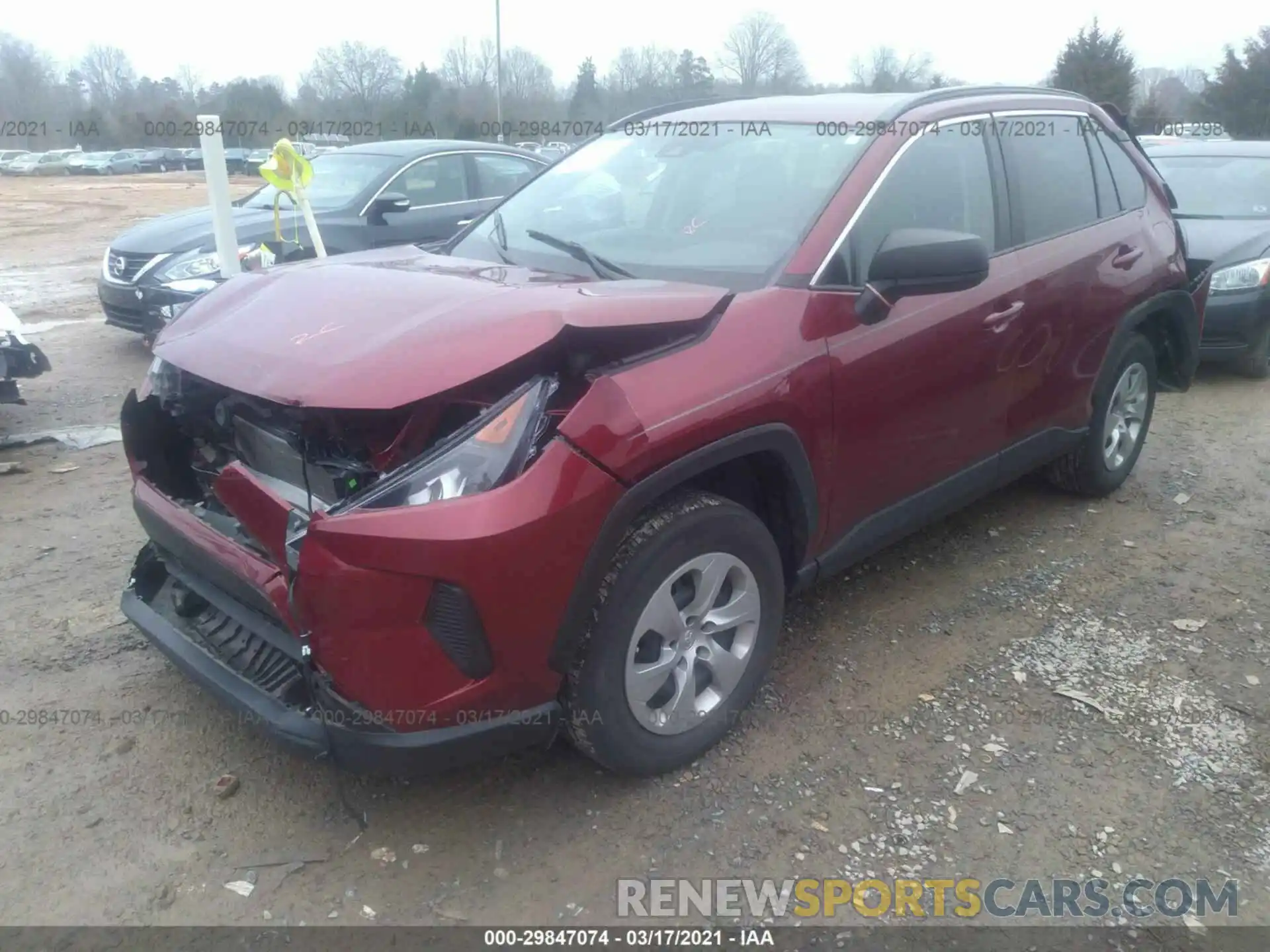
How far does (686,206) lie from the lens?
3.44 m

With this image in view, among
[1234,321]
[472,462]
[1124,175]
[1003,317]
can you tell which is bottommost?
[1234,321]

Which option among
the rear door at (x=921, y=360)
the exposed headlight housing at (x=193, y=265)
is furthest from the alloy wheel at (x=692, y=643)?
the exposed headlight housing at (x=193, y=265)

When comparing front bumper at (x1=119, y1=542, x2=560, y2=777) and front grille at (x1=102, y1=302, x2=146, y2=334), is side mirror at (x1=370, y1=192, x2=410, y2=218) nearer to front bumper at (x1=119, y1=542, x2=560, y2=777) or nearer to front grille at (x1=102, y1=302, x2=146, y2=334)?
front grille at (x1=102, y1=302, x2=146, y2=334)

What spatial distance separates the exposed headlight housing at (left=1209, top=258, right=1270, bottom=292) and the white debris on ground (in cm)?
434

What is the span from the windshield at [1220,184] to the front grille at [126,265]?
26.3ft

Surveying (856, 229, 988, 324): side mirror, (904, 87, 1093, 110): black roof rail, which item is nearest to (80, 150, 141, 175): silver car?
(904, 87, 1093, 110): black roof rail

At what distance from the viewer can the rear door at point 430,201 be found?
7965 millimetres

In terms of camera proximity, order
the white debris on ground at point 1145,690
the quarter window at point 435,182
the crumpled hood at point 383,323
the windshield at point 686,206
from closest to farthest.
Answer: the crumpled hood at point 383,323 → the white debris on ground at point 1145,690 → the windshield at point 686,206 → the quarter window at point 435,182

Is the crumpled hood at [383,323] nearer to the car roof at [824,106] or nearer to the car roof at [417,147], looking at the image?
the car roof at [824,106]

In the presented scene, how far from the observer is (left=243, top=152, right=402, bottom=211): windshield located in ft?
26.5

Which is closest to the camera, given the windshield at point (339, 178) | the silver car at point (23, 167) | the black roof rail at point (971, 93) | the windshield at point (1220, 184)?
the black roof rail at point (971, 93)

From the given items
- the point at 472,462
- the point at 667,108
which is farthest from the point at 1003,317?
the point at 472,462

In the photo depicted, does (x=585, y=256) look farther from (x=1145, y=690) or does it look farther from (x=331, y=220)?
(x=331, y=220)

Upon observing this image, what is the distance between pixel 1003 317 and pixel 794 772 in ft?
5.84
